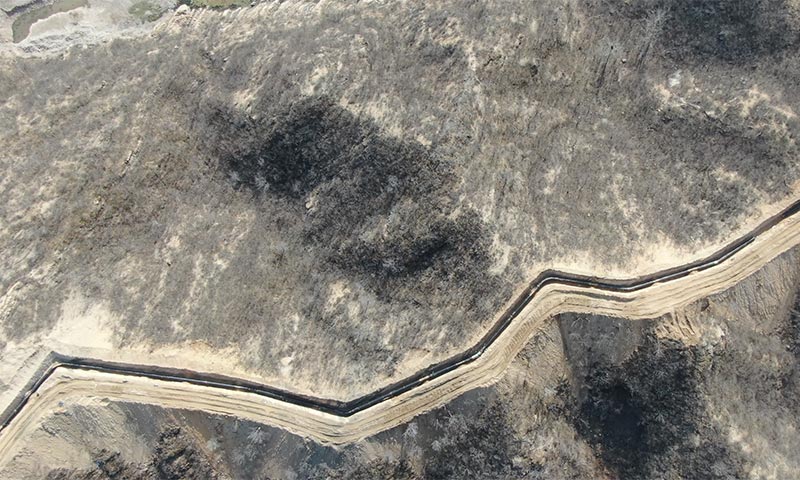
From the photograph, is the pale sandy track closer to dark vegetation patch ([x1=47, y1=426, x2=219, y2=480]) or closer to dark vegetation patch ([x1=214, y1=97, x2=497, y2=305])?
dark vegetation patch ([x1=47, y1=426, x2=219, y2=480])

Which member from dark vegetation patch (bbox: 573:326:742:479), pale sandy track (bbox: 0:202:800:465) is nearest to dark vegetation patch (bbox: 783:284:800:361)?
pale sandy track (bbox: 0:202:800:465)

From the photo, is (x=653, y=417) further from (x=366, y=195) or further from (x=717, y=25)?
(x=717, y=25)

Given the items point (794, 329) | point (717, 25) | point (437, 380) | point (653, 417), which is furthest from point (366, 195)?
point (794, 329)

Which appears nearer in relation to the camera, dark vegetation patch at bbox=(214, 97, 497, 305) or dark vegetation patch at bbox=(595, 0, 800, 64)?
dark vegetation patch at bbox=(214, 97, 497, 305)

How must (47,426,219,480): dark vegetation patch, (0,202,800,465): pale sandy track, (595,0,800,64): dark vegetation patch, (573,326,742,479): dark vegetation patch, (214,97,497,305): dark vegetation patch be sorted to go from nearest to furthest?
1. (573,326,742,479): dark vegetation patch
2. (0,202,800,465): pale sandy track
3. (214,97,497,305): dark vegetation patch
4. (47,426,219,480): dark vegetation patch
5. (595,0,800,64): dark vegetation patch

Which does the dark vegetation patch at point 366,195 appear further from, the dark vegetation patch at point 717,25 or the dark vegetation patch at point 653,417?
the dark vegetation patch at point 717,25

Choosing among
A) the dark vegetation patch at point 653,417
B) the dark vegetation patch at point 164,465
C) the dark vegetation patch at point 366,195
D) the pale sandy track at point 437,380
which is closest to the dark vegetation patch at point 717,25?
the pale sandy track at point 437,380

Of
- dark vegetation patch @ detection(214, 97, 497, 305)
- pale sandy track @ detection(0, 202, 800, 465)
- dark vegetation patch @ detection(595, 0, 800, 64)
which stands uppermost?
dark vegetation patch @ detection(595, 0, 800, 64)

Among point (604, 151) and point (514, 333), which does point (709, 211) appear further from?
point (514, 333)
